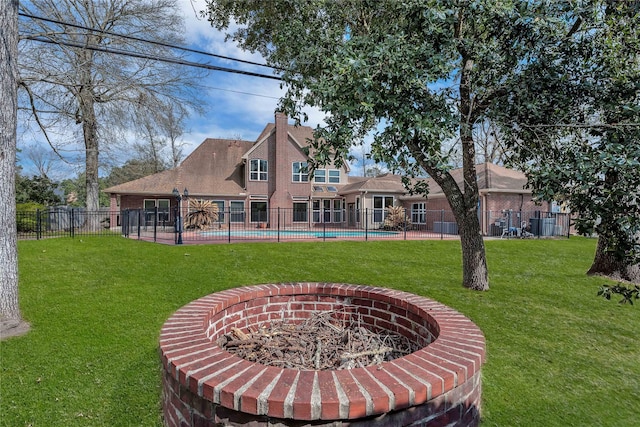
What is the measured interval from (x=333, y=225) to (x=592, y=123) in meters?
22.3

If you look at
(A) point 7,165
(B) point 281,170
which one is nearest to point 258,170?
(B) point 281,170

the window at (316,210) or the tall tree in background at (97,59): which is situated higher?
the tall tree in background at (97,59)

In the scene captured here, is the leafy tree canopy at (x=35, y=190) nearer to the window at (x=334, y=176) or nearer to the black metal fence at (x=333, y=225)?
the black metal fence at (x=333, y=225)

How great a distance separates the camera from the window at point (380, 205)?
23.1 meters

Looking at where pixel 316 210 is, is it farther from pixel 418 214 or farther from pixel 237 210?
pixel 418 214

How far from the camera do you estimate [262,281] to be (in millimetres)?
6812

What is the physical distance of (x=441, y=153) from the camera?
3021 millimetres

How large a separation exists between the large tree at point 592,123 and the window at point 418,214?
18.2 meters

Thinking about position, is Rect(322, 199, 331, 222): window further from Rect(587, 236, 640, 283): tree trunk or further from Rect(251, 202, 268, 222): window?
Rect(587, 236, 640, 283): tree trunk

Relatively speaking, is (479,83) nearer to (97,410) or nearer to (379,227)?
(97,410)

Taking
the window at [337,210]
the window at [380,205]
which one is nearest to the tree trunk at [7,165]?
the window at [380,205]

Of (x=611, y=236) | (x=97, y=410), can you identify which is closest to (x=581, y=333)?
(x=611, y=236)

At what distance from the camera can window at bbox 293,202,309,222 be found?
25078mm

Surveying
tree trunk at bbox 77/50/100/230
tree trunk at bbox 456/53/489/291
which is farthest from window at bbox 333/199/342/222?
tree trunk at bbox 456/53/489/291
